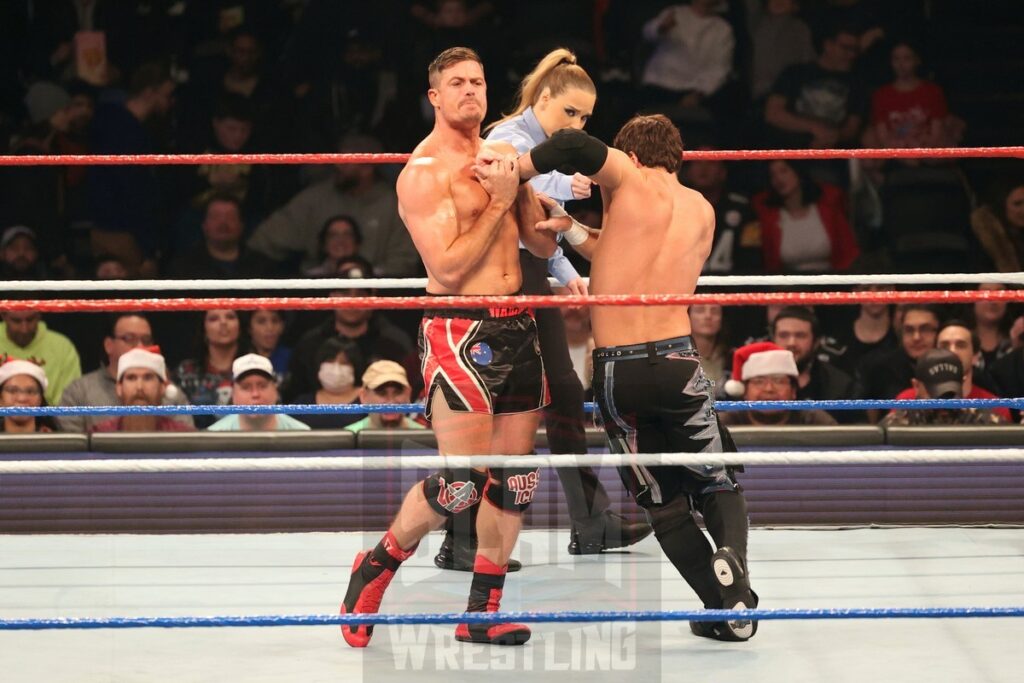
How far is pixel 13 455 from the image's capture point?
3812 millimetres

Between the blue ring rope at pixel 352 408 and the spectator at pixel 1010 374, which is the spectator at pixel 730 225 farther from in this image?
the blue ring rope at pixel 352 408

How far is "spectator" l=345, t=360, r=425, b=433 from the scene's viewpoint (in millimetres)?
4160

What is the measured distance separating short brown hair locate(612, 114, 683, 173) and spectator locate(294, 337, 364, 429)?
1926 mm

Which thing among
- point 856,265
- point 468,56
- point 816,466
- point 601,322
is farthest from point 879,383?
point 468,56

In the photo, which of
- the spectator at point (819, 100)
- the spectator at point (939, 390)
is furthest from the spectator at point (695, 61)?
the spectator at point (939, 390)

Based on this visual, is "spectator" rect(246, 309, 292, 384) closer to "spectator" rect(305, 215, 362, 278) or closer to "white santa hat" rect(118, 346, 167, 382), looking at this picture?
"spectator" rect(305, 215, 362, 278)

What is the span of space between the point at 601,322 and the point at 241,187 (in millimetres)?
3228

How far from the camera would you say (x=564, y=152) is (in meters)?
2.47

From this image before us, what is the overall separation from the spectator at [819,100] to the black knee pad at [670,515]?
3278 millimetres

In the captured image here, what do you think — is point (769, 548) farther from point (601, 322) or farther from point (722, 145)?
point (722, 145)

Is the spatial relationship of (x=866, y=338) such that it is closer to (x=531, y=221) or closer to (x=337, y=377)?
(x=337, y=377)

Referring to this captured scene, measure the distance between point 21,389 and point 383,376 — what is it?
1.05 meters

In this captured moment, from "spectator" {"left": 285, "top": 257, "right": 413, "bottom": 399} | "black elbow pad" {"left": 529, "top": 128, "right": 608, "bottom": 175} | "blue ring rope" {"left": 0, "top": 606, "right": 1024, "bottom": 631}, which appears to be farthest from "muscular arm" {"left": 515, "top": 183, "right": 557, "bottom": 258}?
"spectator" {"left": 285, "top": 257, "right": 413, "bottom": 399}

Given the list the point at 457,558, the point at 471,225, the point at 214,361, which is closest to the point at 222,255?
the point at 214,361
